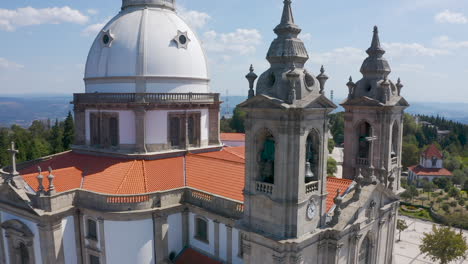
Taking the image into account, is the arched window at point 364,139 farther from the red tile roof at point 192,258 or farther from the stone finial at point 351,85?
the red tile roof at point 192,258

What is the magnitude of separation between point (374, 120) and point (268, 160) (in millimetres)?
9370

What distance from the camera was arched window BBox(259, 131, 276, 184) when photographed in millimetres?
17797

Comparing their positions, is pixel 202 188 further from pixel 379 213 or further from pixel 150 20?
pixel 150 20

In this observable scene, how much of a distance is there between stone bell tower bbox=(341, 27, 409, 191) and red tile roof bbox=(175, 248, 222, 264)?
11.0 meters

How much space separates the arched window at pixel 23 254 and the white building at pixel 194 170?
3.3 inches

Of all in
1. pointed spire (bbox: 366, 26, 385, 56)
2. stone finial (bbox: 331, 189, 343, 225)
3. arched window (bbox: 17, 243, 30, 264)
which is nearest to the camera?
stone finial (bbox: 331, 189, 343, 225)

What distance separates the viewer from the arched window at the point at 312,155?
17.8 metres

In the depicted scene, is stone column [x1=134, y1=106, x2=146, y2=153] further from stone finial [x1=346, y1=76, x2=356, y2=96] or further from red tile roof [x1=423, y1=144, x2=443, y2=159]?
red tile roof [x1=423, y1=144, x2=443, y2=159]

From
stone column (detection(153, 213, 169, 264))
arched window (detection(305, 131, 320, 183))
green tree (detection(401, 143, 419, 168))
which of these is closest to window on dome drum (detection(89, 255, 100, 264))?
stone column (detection(153, 213, 169, 264))

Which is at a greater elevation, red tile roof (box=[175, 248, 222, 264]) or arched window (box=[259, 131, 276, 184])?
arched window (box=[259, 131, 276, 184])

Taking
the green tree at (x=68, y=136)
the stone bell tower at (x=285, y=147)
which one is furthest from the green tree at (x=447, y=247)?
the green tree at (x=68, y=136)

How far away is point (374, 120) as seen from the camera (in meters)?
23.3

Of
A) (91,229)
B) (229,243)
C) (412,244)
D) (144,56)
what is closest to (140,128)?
(144,56)

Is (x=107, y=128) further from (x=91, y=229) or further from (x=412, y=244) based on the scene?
(x=412, y=244)
